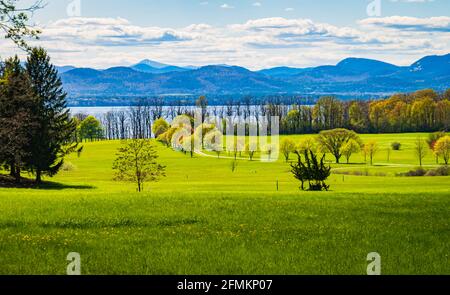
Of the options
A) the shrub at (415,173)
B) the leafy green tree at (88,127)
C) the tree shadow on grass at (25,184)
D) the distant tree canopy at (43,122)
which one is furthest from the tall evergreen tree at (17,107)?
the leafy green tree at (88,127)

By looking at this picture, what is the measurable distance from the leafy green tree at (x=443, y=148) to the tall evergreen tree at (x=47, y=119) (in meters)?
78.8

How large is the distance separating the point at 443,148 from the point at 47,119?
8364cm

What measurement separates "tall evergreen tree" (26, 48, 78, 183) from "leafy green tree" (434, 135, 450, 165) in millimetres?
78831

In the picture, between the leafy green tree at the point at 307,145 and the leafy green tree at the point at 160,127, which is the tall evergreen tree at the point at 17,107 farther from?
the leafy green tree at the point at 160,127

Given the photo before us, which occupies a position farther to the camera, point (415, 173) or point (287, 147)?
point (287, 147)

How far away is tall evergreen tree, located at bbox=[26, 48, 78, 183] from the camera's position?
5862cm

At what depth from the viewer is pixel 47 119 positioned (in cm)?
5959

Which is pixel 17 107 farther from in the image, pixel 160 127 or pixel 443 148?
pixel 160 127

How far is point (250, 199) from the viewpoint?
26.3 metres

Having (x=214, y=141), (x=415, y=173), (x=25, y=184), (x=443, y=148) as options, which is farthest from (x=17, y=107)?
(x=214, y=141)

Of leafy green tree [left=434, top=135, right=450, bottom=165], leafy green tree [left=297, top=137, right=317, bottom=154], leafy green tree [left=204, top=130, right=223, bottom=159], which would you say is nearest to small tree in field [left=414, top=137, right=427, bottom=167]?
leafy green tree [left=434, top=135, right=450, bottom=165]
